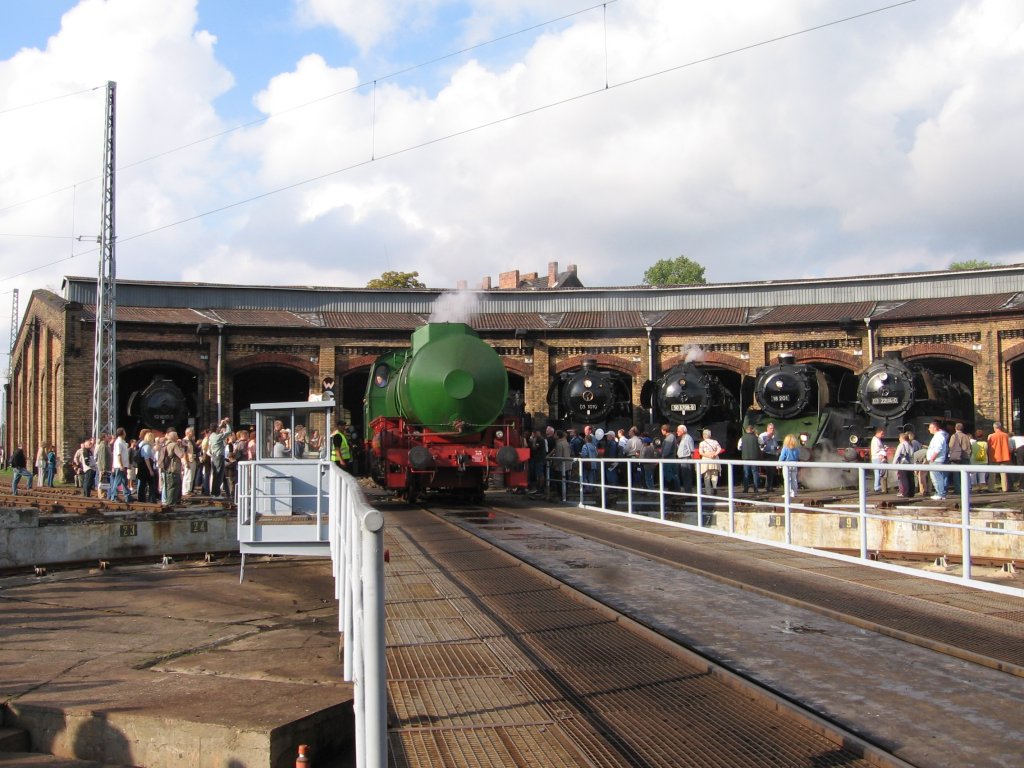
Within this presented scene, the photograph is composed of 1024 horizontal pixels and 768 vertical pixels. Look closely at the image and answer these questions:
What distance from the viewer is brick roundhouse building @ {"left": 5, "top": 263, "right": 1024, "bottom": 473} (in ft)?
89.6

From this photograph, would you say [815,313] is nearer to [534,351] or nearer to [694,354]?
[694,354]

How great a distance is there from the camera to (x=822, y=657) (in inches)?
223

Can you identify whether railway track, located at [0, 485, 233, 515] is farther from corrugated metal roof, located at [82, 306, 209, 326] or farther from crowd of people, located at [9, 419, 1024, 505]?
corrugated metal roof, located at [82, 306, 209, 326]

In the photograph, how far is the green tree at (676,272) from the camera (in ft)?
246

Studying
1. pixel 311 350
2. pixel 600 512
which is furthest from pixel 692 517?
pixel 311 350

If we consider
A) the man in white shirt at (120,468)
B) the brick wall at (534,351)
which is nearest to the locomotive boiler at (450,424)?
the man in white shirt at (120,468)

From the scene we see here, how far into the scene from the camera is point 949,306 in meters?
28.2

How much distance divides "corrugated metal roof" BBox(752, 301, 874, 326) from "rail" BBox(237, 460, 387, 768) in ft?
67.7

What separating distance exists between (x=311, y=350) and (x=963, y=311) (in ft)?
67.3

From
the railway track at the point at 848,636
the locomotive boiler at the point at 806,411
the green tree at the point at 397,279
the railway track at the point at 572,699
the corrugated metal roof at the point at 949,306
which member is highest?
the green tree at the point at 397,279

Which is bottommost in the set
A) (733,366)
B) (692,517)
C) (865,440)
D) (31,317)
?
(692,517)

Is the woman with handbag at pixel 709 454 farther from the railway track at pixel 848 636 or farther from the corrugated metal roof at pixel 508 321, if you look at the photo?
the corrugated metal roof at pixel 508 321

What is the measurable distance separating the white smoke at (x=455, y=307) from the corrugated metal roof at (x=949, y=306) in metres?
13.0

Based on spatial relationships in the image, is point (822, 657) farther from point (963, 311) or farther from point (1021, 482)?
point (963, 311)
